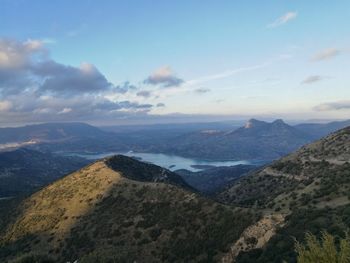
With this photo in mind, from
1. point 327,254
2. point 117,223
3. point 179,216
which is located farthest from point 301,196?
point 327,254

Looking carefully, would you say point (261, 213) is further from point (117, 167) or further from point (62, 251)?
point (117, 167)

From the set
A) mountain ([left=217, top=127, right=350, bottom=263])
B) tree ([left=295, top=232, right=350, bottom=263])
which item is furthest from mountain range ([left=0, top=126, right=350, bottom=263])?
tree ([left=295, top=232, right=350, bottom=263])

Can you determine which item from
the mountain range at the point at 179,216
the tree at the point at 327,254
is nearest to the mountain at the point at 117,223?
the mountain range at the point at 179,216

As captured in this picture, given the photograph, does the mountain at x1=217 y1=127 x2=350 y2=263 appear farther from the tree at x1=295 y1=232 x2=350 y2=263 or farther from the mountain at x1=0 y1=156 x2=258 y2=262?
the tree at x1=295 y1=232 x2=350 y2=263

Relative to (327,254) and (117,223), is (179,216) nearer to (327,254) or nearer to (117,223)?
(117,223)

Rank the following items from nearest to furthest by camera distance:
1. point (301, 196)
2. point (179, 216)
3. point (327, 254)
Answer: point (327, 254) < point (301, 196) < point (179, 216)

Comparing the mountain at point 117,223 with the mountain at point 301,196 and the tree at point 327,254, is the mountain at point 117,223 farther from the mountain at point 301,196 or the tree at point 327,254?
the tree at point 327,254
